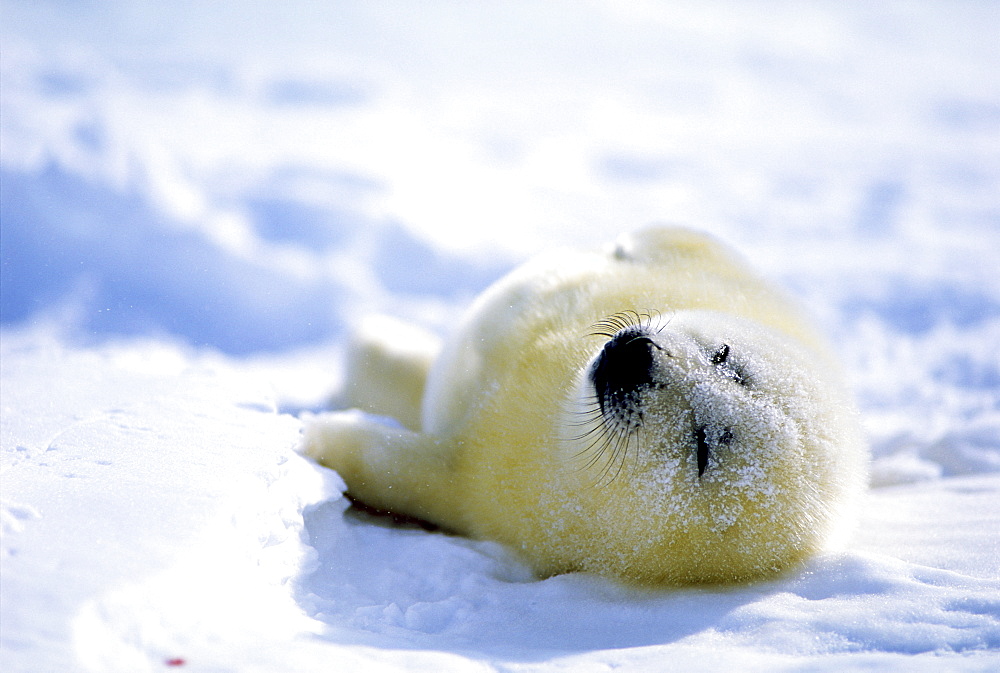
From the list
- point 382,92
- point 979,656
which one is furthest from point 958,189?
point 979,656

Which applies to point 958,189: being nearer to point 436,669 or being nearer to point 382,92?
point 382,92

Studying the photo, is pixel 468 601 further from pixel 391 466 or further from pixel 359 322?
pixel 359 322

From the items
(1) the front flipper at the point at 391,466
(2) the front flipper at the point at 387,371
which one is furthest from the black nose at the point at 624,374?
(2) the front flipper at the point at 387,371

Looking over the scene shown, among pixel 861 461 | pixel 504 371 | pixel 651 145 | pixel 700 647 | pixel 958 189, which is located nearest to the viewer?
pixel 700 647

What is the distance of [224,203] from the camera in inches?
202

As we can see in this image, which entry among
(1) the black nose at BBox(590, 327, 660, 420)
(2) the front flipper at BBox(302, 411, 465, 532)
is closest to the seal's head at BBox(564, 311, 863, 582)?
(1) the black nose at BBox(590, 327, 660, 420)

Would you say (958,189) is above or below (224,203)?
above

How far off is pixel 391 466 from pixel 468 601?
0.64 metres

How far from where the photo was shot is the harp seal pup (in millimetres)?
1789

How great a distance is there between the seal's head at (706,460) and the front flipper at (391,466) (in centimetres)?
48

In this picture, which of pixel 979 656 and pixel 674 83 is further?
pixel 674 83

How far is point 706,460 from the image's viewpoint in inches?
70.0

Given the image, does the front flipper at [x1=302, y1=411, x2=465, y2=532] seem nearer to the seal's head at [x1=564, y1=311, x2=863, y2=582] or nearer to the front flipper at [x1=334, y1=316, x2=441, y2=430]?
the seal's head at [x1=564, y1=311, x2=863, y2=582]

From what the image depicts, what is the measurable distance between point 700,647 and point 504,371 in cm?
108
